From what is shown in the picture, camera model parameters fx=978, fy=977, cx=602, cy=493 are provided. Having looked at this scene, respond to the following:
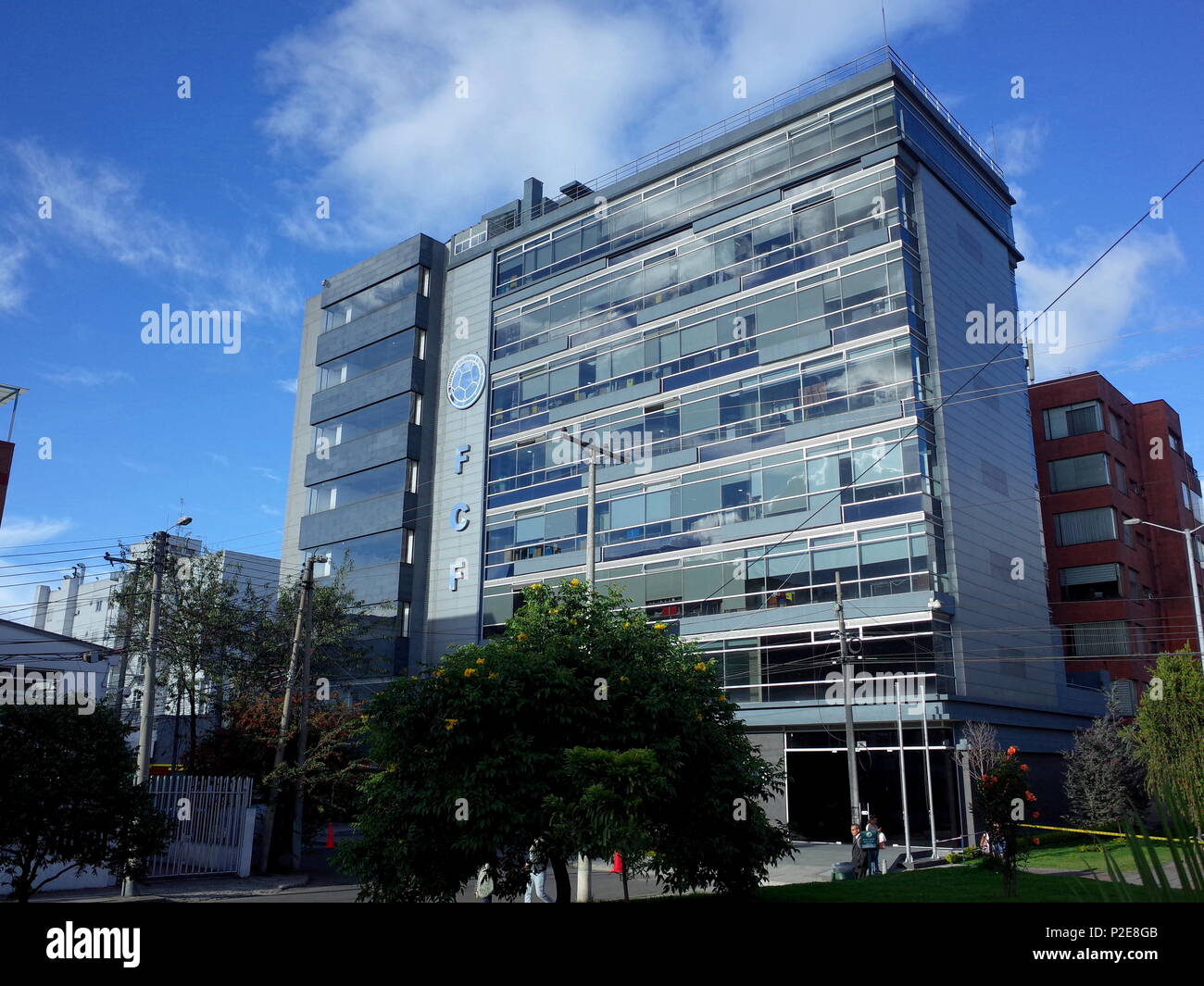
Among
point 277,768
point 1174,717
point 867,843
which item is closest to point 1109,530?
point 1174,717

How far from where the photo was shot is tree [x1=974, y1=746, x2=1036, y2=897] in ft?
54.7

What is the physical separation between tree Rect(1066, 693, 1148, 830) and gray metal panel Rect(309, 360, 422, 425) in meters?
34.5

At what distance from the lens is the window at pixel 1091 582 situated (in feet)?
152

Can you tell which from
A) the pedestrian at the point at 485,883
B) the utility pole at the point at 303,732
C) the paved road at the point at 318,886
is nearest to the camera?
the pedestrian at the point at 485,883

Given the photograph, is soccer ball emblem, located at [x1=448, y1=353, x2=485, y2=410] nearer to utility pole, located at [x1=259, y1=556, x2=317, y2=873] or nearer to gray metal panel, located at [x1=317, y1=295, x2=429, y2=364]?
gray metal panel, located at [x1=317, y1=295, x2=429, y2=364]

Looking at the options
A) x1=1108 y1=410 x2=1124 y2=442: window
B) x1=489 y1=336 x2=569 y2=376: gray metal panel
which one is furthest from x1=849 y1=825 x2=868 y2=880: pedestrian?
x1=1108 y1=410 x2=1124 y2=442: window

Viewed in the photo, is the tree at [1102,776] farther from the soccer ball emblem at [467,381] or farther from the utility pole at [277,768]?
the soccer ball emblem at [467,381]

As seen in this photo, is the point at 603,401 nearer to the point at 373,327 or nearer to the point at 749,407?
the point at 749,407

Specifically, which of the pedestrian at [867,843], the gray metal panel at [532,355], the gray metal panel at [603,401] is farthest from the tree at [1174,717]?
the gray metal panel at [532,355]

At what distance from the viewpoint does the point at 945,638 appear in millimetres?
33125

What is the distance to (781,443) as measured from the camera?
37.1 metres

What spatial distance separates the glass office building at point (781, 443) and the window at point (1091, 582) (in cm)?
696

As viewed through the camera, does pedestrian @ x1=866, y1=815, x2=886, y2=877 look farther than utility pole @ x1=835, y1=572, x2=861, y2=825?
No
